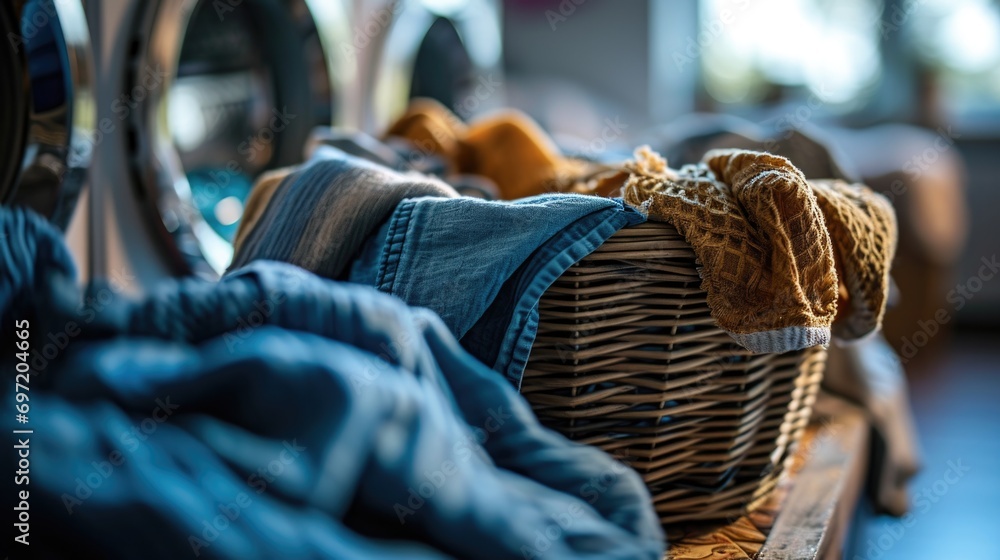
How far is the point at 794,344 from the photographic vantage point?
61 centimetres

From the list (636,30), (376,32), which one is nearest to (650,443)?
(376,32)

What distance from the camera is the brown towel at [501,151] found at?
1025mm

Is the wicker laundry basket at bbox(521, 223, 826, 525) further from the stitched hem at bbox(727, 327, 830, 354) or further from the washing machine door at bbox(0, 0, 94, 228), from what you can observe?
the washing machine door at bbox(0, 0, 94, 228)

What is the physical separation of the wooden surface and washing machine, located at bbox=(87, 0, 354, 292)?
0.63m

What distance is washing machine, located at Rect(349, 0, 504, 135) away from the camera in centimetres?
158

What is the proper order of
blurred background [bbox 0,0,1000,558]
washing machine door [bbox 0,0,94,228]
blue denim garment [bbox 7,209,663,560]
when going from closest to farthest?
1. blue denim garment [bbox 7,209,663,560]
2. washing machine door [bbox 0,0,94,228]
3. blurred background [bbox 0,0,1000,558]

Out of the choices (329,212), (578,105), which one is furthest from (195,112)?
(578,105)

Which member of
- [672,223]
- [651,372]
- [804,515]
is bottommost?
[804,515]

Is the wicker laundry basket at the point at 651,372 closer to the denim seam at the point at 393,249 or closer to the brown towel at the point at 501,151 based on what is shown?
the denim seam at the point at 393,249

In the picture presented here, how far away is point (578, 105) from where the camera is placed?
2.30 meters

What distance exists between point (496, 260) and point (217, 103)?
0.73 metres

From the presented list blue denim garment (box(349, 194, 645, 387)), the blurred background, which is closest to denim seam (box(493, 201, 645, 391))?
blue denim garment (box(349, 194, 645, 387))

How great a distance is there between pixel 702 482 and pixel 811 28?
2699 millimetres

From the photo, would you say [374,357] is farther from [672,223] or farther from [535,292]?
[672,223]
